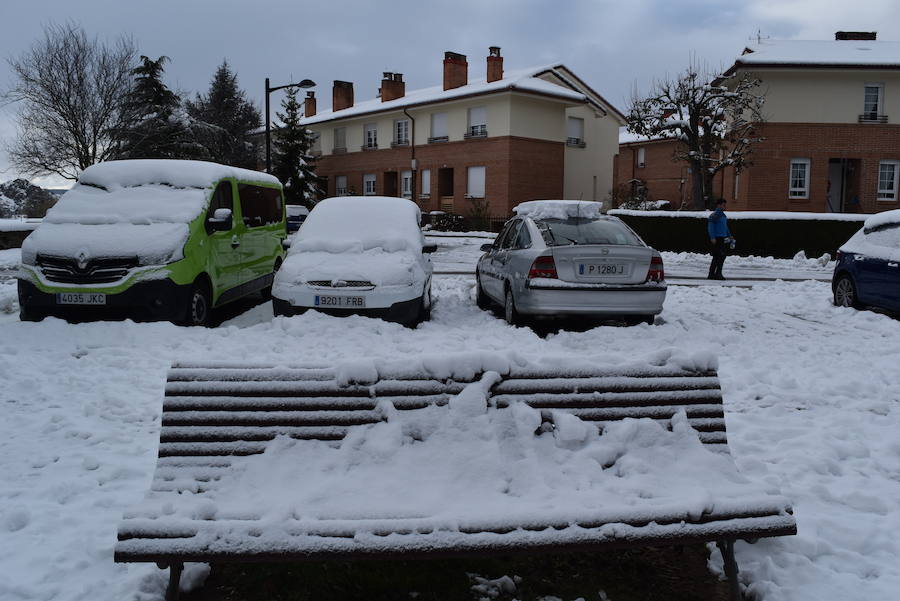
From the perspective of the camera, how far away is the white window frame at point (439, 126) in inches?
1676

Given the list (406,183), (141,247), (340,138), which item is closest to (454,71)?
(406,183)

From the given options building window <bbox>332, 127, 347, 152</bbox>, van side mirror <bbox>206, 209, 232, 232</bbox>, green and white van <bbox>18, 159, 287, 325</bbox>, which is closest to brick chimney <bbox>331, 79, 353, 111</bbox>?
building window <bbox>332, 127, 347, 152</bbox>

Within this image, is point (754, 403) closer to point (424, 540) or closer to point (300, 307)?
point (424, 540)

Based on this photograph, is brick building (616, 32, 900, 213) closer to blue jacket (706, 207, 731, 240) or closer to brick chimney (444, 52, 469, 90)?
brick chimney (444, 52, 469, 90)

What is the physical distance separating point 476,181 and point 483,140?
7.33ft

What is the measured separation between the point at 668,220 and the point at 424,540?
80.4 ft

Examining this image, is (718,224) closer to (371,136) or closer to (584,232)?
(584,232)

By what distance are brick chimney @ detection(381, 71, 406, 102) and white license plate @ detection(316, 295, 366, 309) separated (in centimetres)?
4244

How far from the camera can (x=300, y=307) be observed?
28.8 feet

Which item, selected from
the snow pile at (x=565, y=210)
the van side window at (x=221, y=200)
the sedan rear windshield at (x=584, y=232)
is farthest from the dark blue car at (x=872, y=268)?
the van side window at (x=221, y=200)

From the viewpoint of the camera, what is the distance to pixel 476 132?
134ft

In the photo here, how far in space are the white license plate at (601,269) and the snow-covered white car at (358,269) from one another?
1.99 metres

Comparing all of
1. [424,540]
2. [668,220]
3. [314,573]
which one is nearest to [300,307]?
[314,573]

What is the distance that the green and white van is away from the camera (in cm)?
866
